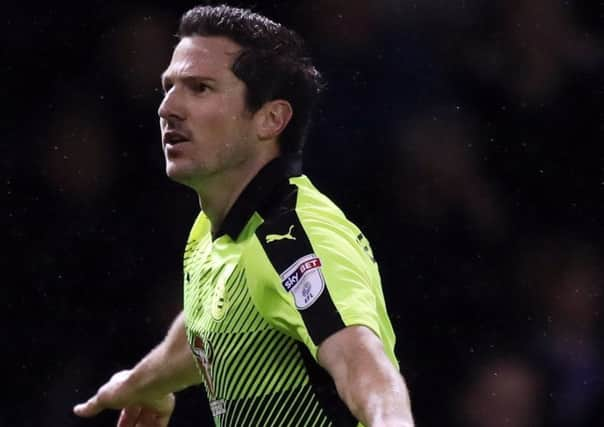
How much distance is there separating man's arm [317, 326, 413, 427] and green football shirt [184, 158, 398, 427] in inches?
1.3

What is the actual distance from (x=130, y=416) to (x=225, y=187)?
104 centimetres

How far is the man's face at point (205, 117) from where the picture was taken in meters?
2.93

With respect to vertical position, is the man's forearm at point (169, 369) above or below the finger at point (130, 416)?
above

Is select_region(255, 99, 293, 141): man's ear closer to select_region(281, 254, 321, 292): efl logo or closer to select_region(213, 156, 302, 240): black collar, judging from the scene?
select_region(213, 156, 302, 240): black collar

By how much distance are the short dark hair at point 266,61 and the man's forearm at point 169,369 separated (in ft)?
2.51

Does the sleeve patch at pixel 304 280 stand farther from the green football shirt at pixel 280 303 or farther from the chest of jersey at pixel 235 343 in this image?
the chest of jersey at pixel 235 343

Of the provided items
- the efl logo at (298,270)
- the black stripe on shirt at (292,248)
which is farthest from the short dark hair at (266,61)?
the efl logo at (298,270)

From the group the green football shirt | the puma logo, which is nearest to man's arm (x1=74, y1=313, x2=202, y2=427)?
the green football shirt

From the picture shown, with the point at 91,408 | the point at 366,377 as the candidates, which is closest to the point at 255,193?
the point at 366,377

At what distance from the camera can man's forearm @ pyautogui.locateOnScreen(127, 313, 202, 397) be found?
348cm

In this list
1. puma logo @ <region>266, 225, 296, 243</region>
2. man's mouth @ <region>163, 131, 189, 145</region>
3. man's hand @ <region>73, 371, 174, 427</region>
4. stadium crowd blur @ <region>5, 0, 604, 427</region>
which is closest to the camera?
puma logo @ <region>266, 225, 296, 243</region>

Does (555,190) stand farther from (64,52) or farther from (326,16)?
(64,52)

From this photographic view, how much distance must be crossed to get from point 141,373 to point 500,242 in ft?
7.29

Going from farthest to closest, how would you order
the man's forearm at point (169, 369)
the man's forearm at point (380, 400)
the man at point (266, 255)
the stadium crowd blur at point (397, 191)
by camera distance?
the stadium crowd blur at point (397, 191), the man's forearm at point (169, 369), the man at point (266, 255), the man's forearm at point (380, 400)
